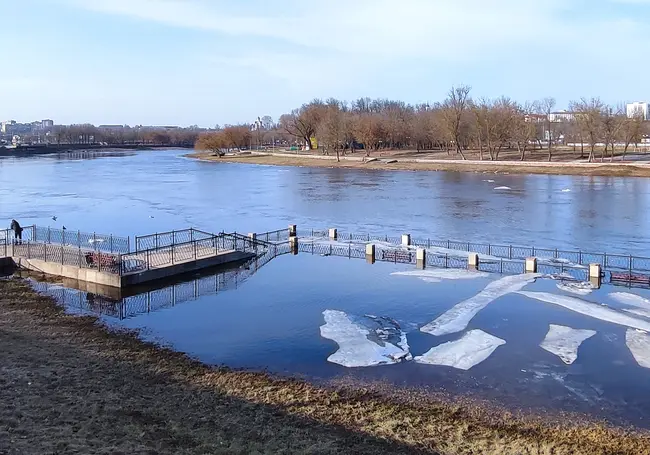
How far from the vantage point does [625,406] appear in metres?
14.0

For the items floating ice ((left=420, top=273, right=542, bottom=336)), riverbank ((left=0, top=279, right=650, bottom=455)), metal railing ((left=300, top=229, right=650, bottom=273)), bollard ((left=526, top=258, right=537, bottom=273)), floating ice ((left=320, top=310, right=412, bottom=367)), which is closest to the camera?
riverbank ((left=0, top=279, right=650, bottom=455))

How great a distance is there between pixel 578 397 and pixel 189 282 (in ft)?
53.9

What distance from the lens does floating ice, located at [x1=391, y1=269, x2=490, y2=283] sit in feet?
86.7

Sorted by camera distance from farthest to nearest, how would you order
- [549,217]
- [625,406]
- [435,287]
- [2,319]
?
[549,217] → [435,287] → [2,319] → [625,406]

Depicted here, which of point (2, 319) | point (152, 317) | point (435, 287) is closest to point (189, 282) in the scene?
point (152, 317)

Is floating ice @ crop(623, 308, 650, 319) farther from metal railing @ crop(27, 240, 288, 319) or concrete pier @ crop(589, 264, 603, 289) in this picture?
metal railing @ crop(27, 240, 288, 319)

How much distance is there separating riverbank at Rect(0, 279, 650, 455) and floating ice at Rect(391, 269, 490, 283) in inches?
489

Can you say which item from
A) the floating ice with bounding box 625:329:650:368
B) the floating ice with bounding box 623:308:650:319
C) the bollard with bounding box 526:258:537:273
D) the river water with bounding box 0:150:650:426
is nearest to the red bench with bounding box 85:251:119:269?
the river water with bounding box 0:150:650:426

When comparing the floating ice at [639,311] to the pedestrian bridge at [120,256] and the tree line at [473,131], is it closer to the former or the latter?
the pedestrian bridge at [120,256]

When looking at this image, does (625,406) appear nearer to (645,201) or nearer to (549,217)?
(549,217)

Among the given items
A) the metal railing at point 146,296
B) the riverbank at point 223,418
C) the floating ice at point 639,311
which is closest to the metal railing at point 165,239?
the metal railing at point 146,296

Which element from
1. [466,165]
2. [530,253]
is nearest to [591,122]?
[466,165]

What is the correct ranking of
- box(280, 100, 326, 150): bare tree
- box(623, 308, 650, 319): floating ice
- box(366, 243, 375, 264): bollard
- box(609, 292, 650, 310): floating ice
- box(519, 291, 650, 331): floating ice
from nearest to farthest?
box(519, 291, 650, 331): floating ice < box(623, 308, 650, 319): floating ice < box(609, 292, 650, 310): floating ice < box(366, 243, 375, 264): bollard < box(280, 100, 326, 150): bare tree

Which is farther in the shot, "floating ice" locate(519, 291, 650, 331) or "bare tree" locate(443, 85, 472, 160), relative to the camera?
"bare tree" locate(443, 85, 472, 160)
